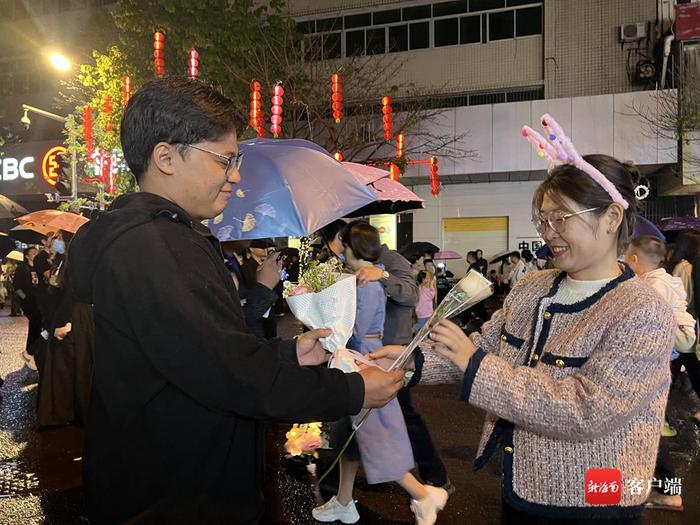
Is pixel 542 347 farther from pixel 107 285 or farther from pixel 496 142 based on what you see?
pixel 496 142

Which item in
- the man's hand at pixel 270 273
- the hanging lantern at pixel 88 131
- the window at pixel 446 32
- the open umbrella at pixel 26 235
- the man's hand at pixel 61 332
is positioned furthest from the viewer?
the window at pixel 446 32

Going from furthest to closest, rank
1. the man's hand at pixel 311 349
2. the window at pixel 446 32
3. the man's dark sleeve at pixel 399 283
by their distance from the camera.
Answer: the window at pixel 446 32, the man's dark sleeve at pixel 399 283, the man's hand at pixel 311 349

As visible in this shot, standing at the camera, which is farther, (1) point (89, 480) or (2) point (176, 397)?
(1) point (89, 480)

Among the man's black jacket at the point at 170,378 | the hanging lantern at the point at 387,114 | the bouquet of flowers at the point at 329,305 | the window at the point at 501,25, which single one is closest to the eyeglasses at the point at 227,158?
the man's black jacket at the point at 170,378

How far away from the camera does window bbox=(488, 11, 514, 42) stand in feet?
64.5

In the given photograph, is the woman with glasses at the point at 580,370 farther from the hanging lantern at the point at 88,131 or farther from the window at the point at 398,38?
the window at the point at 398,38

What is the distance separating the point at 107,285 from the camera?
1.48 m

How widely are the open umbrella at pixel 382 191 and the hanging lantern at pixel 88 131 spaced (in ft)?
41.4

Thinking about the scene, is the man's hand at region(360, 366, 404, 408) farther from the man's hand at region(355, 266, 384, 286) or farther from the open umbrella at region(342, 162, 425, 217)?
the open umbrella at region(342, 162, 425, 217)

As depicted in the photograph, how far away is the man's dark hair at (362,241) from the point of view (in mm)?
4828

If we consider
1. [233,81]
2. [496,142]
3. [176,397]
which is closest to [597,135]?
[496,142]

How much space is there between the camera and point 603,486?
181 cm

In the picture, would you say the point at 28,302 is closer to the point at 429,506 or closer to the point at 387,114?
the point at 429,506

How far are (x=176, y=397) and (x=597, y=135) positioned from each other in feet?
60.3
